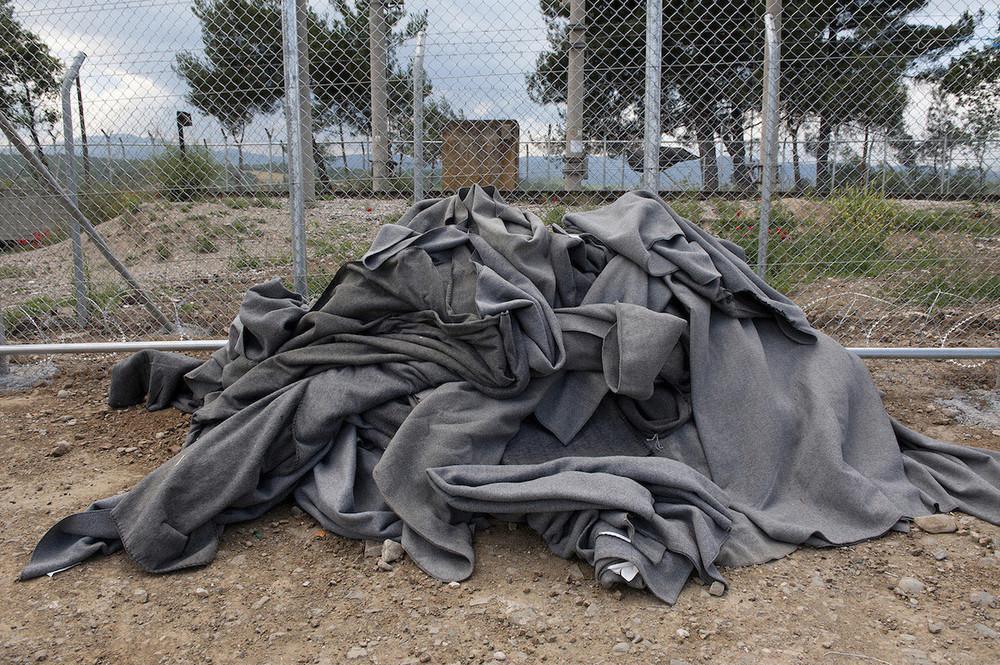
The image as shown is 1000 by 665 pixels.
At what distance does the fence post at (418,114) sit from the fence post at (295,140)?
62 centimetres

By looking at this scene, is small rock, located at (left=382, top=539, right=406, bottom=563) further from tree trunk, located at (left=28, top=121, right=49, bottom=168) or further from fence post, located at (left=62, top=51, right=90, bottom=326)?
tree trunk, located at (left=28, top=121, right=49, bottom=168)

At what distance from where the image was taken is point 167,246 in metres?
6.38

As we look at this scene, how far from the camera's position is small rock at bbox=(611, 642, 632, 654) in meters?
2.14

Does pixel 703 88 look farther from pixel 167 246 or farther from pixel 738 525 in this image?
pixel 167 246

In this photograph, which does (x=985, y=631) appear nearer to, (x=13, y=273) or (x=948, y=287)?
(x=948, y=287)

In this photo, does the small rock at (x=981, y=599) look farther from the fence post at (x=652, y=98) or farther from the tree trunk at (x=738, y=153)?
the tree trunk at (x=738, y=153)

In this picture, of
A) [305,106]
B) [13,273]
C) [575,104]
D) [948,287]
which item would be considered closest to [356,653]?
[305,106]

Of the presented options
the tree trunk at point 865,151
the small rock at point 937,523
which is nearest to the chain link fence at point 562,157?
the tree trunk at point 865,151

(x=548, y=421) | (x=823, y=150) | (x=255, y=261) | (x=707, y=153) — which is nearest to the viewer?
(x=548, y=421)

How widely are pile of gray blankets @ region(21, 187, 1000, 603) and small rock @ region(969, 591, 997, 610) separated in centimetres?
37

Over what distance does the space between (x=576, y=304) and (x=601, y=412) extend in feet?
1.61

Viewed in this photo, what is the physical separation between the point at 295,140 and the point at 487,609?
112 inches

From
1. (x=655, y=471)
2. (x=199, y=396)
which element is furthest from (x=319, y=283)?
(x=655, y=471)

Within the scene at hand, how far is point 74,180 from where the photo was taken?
16.1 ft
